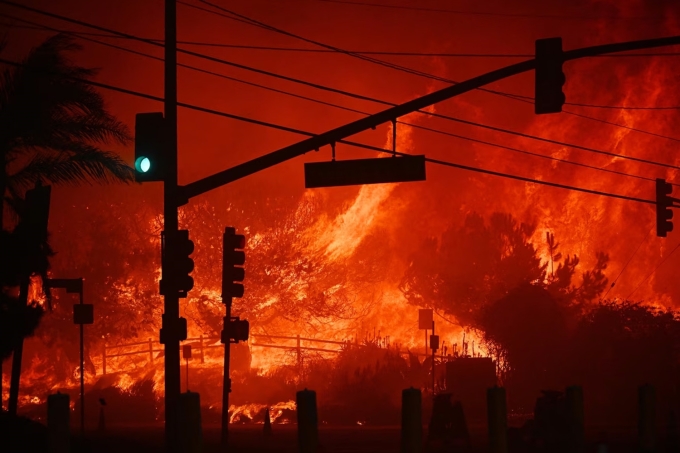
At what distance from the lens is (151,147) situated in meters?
18.1

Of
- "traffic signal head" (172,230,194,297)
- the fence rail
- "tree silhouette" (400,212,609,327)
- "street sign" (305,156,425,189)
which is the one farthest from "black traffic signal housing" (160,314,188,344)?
"tree silhouette" (400,212,609,327)

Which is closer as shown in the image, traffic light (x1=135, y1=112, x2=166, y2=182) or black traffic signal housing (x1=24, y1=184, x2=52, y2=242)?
traffic light (x1=135, y1=112, x2=166, y2=182)

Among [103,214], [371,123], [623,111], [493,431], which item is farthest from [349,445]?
[623,111]

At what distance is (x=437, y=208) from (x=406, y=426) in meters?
54.5

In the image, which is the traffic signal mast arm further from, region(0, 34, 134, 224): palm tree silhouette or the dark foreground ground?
region(0, 34, 134, 224): palm tree silhouette

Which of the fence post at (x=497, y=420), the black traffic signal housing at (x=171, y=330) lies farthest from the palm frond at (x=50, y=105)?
the fence post at (x=497, y=420)

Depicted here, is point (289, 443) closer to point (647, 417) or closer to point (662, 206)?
point (647, 417)

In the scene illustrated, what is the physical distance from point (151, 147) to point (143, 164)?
35 cm

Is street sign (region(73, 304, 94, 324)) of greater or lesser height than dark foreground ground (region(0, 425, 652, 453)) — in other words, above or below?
above

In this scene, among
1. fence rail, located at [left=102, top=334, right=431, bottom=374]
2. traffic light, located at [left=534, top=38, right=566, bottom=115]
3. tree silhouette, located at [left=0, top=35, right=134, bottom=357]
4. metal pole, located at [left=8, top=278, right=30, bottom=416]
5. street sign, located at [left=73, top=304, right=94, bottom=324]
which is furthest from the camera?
fence rail, located at [left=102, top=334, right=431, bottom=374]

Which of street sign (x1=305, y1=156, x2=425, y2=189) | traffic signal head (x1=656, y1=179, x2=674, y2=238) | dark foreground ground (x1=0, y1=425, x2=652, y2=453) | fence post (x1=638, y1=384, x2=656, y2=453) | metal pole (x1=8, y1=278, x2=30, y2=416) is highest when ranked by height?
traffic signal head (x1=656, y1=179, x2=674, y2=238)

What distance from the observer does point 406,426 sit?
1556cm

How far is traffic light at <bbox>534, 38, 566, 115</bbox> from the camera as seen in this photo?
1672 cm

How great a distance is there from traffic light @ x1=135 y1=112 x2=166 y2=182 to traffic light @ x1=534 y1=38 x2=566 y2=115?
682 centimetres
